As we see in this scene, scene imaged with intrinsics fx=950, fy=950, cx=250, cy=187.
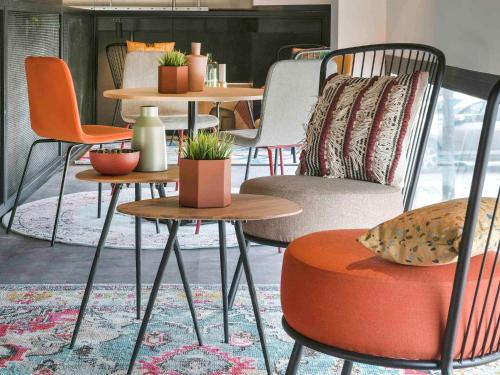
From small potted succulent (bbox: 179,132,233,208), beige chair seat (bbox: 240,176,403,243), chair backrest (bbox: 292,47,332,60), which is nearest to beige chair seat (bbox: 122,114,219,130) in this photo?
chair backrest (bbox: 292,47,332,60)

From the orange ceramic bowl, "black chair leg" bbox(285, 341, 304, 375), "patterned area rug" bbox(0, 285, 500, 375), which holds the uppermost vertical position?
the orange ceramic bowl

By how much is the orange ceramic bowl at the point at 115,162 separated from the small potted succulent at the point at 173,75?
1.73m

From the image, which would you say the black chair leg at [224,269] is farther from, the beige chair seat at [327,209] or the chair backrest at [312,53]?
the chair backrest at [312,53]

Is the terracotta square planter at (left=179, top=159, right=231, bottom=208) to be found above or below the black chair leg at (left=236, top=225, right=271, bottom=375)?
above

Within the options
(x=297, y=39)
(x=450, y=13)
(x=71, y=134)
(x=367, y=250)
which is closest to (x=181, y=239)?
(x=71, y=134)

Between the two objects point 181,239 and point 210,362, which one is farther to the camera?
point 181,239

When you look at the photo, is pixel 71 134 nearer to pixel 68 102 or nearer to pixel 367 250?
pixel 68 102

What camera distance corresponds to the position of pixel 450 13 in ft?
13.2

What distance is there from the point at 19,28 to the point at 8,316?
2.63 metres

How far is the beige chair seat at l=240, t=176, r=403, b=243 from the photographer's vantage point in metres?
3.02

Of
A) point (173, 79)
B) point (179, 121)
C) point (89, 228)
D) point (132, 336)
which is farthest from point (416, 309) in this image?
point (179, 121)

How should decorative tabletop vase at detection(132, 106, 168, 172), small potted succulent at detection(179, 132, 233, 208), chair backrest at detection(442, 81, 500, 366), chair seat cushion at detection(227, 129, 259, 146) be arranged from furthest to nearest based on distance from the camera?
chair seat cushion at detection(227, 129, 259, 146) < decorative tabletop vase at detection(132, 106, 168, 172) < small potted succulent at detection(179, 132, 233, 208) < chair backrest at detection(442, 81, 500, 366)

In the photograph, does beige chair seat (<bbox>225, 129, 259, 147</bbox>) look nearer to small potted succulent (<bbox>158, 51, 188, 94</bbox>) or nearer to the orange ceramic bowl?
small potted succulent (<bbox>158, 51, 188, 94</bbox>)

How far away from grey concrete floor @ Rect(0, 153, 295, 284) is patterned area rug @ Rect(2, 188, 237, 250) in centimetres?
10
